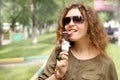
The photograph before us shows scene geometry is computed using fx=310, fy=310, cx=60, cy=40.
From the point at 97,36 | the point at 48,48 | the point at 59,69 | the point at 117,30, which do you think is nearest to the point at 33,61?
the point at 48,48

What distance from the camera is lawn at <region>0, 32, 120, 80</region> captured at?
7.45 ft

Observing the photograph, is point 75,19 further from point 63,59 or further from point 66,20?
point 63,59

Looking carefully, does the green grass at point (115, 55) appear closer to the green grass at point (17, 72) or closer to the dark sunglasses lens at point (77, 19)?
the green grass at point (17, 72)

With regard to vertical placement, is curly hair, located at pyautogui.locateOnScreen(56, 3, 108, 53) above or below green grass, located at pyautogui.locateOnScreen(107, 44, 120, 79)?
above

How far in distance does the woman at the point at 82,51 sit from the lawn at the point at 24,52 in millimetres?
1039

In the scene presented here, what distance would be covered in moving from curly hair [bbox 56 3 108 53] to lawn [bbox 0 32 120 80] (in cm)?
101

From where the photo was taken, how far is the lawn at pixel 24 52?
2271mm

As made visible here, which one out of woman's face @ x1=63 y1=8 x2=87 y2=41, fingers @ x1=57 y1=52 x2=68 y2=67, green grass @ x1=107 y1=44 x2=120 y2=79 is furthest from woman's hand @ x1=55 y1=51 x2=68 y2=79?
green grass @ x1=107 y1=44 x2=120 y2=79

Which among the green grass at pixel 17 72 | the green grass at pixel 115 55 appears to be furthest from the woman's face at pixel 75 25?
the green grass at pixel 17 72

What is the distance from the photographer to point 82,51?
3.94 ft

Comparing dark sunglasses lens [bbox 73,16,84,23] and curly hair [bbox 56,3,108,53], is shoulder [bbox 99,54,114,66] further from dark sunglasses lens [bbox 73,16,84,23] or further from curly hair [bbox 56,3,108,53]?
dark sunglasses lens [bbox 73,16,84,23]

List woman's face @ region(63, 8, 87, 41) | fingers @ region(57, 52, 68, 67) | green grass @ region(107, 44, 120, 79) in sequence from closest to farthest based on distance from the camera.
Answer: fingers @ region(57, 52, 68, 67) < woman's face @ region(63, 8, 87, 41) < green grass @ region(107, 44, 120, 79)

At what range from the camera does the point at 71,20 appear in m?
1.17

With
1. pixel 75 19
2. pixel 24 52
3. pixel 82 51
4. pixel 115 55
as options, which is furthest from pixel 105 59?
pixel 24 52
